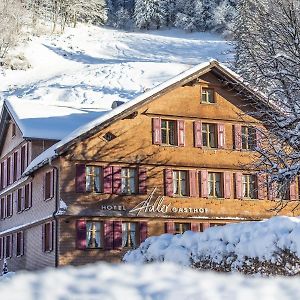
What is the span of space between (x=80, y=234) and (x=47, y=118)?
28.2 feet

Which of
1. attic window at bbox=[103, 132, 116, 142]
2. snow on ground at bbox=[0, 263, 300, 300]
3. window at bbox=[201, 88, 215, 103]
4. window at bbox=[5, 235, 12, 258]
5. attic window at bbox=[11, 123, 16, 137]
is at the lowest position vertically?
window at bbox=[5, 235, 12, 258]

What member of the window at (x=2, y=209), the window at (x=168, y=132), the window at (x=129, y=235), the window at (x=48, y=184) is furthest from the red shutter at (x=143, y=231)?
the window at (x=2, y=209)

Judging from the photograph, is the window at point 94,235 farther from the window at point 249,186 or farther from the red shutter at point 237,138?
the red shutter at point 237,138

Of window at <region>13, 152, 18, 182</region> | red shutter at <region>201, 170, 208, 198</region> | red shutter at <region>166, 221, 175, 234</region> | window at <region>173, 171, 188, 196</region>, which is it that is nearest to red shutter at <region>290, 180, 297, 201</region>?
red shutter at <region>201, 170, 208, 198</region>

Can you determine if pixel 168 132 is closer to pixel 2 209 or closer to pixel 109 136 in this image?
pixel 109 136

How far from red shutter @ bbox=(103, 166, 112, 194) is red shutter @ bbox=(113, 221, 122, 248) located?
147 centimetres

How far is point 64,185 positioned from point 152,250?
1135 centimetres

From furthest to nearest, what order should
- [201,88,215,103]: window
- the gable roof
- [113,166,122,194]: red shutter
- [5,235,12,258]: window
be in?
[5,235,12,258]: window
[201,88,215,103]: window
[113,166,122,194]: red shutter
the gable roof

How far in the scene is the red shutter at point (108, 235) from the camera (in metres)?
26.7

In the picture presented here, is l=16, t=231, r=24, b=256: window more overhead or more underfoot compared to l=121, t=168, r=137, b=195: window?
more underfoot

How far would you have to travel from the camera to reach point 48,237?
91.5ft

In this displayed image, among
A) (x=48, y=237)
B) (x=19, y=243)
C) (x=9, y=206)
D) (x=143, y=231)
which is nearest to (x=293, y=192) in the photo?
(x=143, y=231)

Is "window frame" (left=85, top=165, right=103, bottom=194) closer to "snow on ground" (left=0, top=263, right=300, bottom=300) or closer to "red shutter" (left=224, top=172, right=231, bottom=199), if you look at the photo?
"red shutter" (left=224, top=172, right=231, bottom=199)

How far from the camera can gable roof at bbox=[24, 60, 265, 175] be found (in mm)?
26016
